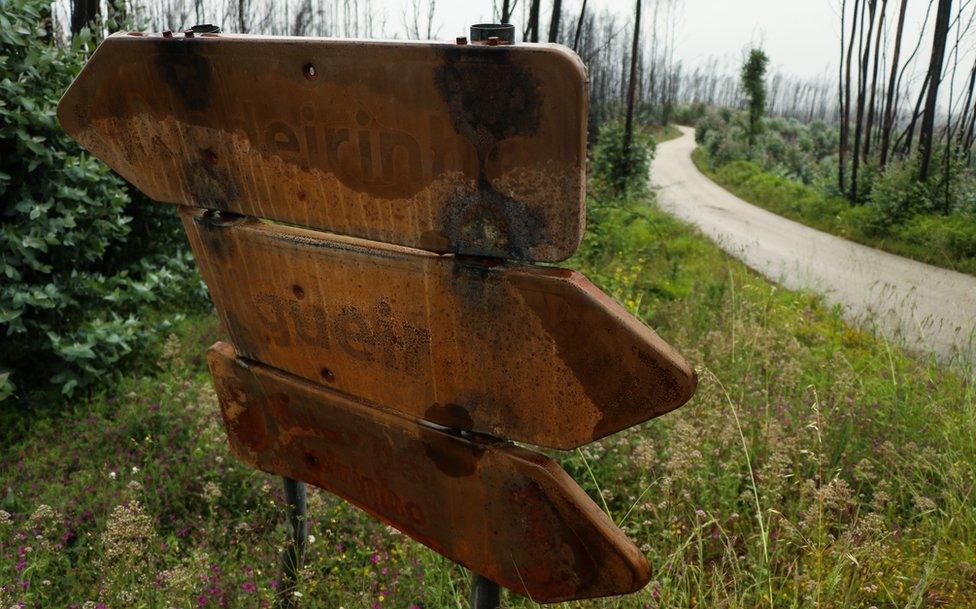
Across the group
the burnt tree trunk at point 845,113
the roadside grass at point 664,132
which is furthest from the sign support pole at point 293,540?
the roadside grass at point 664,132

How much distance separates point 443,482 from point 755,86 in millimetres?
→ 29792

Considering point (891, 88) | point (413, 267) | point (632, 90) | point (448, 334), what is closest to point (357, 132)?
point (413, 267)

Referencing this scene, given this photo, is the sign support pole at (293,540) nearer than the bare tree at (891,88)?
Yes

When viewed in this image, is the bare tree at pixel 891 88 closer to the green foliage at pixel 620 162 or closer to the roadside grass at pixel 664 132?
the green foliage at pixel 620 162

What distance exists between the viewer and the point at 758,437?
143 inches

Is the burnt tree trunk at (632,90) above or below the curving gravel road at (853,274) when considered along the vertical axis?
above

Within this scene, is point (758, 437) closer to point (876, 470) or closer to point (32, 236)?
point (876, 470)

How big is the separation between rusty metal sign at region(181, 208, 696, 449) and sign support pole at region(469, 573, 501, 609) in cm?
43

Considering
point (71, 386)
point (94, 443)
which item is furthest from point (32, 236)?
point (94, 443)

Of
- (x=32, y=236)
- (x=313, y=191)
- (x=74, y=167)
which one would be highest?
(x=313, y=191)

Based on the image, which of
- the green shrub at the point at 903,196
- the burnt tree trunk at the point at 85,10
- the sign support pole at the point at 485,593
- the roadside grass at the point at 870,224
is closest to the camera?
the sign support pole at the point at 485,593

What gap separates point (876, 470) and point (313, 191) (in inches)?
127

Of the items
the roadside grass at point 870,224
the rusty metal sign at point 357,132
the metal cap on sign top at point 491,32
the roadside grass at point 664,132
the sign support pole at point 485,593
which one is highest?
the metal cap on sign top at point 491,32

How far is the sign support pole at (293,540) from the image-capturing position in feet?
7.36
